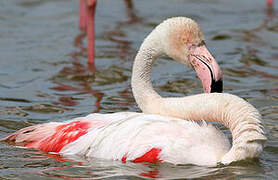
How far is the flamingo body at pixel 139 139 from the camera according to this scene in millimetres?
5129

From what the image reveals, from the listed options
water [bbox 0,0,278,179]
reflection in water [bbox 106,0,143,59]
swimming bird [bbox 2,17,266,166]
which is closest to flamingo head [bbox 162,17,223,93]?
swimming bird [bbox 2,17,266,166]

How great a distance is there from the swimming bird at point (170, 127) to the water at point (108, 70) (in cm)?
11

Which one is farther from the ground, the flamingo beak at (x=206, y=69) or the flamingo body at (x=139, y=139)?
the flamingo beak at (x=206, y=69)

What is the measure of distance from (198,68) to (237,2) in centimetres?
976

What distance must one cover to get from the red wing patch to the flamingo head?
1031 mm

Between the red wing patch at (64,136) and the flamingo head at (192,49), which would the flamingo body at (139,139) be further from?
the flamingo head at (192,49)

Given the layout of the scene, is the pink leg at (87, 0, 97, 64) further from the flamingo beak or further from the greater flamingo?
→ the flamingo beak

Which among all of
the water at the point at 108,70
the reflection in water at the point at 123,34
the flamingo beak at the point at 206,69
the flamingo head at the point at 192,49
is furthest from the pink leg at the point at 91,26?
the flamingo beak at the point at 206,69

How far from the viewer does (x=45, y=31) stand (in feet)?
41.3

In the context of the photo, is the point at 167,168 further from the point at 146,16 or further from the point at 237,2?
the point at 237,2

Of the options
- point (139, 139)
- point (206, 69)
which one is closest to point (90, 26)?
point (206, 69)

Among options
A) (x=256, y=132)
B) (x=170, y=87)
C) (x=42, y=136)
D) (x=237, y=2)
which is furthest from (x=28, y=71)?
(x=237, y=2)

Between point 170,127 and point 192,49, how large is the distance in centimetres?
84

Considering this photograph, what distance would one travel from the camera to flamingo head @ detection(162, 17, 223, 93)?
18.5 ft
